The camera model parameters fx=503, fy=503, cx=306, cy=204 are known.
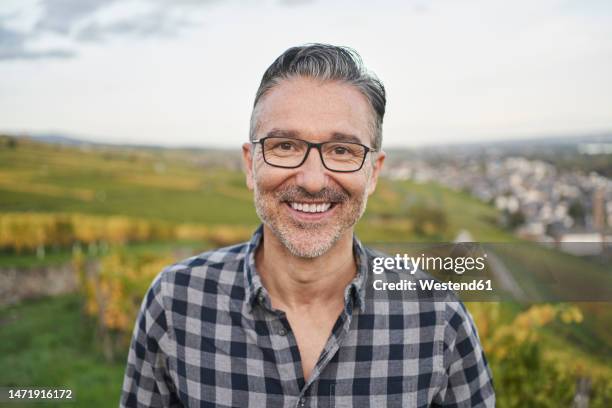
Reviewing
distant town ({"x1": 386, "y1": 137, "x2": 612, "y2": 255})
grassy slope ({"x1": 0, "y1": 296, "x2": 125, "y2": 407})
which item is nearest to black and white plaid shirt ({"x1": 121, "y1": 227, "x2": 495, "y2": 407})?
distant town ({"x1": 386, "y1": 137, "x2": 612, "y2": 255})

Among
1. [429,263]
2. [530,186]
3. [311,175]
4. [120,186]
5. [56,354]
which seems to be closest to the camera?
[311,175]

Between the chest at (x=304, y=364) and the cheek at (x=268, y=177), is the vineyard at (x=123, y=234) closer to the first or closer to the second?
the chest at (x=304, y=364)

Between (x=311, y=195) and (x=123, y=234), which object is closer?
(x=311, y=195)

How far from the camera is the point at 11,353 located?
11.3ft

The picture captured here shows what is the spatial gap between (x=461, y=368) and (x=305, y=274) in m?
0.57

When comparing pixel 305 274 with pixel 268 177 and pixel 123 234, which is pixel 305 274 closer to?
pixel 268 177

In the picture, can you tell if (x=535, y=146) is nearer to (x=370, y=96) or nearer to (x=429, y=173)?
(x=429, y=173)

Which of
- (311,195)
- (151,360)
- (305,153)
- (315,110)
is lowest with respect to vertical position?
(151,360)

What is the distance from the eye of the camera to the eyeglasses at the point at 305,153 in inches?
56.7

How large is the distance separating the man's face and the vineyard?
1.67 metres

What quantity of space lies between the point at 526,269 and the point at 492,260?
239 mm

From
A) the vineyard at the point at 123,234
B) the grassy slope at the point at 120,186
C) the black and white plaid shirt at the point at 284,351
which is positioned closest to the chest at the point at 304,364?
the black and white plaid shirt at the point at 284,351

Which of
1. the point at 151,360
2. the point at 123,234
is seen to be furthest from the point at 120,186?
the point at 151,360

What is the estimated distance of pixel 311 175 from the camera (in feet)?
4.70
